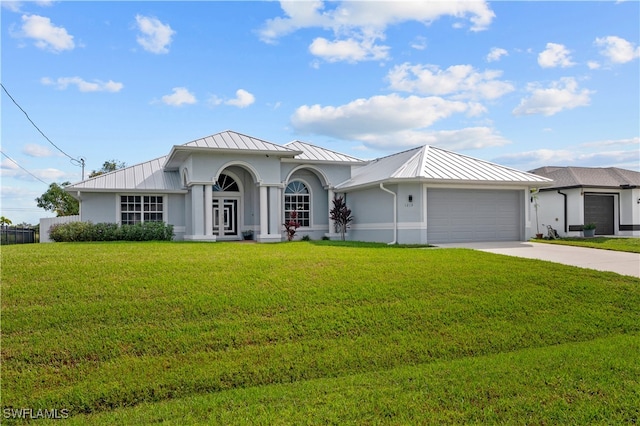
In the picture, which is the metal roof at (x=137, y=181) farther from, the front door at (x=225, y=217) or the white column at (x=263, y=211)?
the white column at (x=263, y=211)

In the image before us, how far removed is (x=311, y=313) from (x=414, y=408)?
2.95 metres

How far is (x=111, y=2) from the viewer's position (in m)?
12.4

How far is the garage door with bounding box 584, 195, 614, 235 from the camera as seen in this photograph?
84.4 feet

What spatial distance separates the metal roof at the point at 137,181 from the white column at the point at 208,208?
222cm

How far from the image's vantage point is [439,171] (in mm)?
18469

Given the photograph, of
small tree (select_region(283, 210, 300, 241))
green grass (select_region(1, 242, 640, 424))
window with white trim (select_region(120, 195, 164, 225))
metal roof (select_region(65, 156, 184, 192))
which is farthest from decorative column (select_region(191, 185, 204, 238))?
green grass (select_region(1, 242, 640, 424))

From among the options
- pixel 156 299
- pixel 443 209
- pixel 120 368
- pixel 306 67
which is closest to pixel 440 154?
pixel 443 209

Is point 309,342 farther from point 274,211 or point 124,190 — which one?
point 124,190

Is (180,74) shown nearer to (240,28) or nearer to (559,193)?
(240,28)

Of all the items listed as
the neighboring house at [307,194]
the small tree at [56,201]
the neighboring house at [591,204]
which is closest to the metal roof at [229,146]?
the neighboring house at [307,194]

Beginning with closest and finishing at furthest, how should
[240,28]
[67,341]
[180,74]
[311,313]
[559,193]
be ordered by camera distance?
1. [67,341]
2. [311,313]
3. [240,28]
4. [180,74]
5. [559,193]

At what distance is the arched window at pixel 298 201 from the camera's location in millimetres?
21906

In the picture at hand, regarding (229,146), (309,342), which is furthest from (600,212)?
(309,342)

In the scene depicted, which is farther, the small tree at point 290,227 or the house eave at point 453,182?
the small tree at point 290,227
